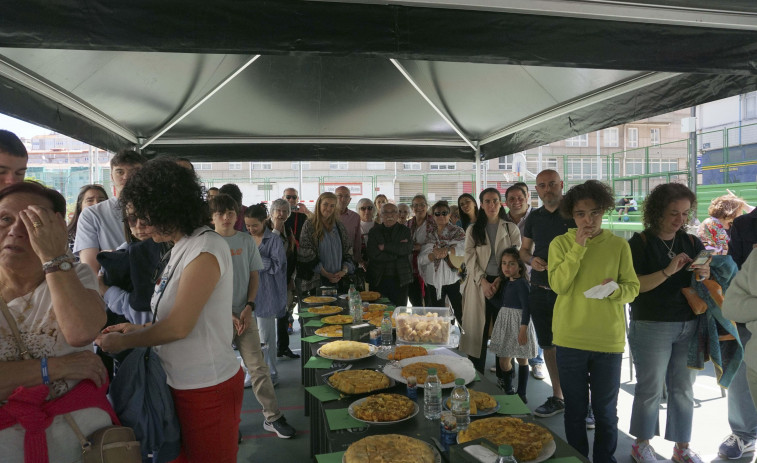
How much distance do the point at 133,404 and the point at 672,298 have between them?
2882 mm

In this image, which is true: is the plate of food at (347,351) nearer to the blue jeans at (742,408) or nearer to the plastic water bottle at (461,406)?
the plastic water bottle at (461,406)

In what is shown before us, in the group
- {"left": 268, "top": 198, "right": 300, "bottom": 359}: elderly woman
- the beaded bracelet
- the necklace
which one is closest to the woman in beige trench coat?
the necklace

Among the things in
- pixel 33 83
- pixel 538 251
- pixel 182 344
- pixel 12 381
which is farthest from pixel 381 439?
pixel 33 83

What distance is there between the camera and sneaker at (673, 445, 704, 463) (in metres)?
2.75

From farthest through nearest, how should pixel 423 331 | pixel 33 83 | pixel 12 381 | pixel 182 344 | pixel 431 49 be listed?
1. pixel 33 83
2. pixel 423 331
3. pixel 431 49
4. pixel 182 344
5. pixel 12 381

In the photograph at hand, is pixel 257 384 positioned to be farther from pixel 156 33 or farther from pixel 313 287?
pixel 156 33

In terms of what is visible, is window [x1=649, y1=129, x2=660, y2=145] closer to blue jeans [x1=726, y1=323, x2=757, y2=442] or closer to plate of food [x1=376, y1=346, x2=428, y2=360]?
blue jeans [x1=726, y1=323, x2=757, y2=442]

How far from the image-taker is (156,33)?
202 cm

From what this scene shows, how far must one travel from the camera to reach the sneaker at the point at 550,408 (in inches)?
139

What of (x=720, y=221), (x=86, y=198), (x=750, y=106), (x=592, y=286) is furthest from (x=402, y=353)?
(x=750, y=106)

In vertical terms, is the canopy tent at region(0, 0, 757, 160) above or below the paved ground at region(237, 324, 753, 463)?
above

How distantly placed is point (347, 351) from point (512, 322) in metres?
1.82

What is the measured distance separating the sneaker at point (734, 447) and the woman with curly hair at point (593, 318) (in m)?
1.09

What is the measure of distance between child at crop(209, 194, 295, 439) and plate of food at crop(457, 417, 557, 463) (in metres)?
2.15
